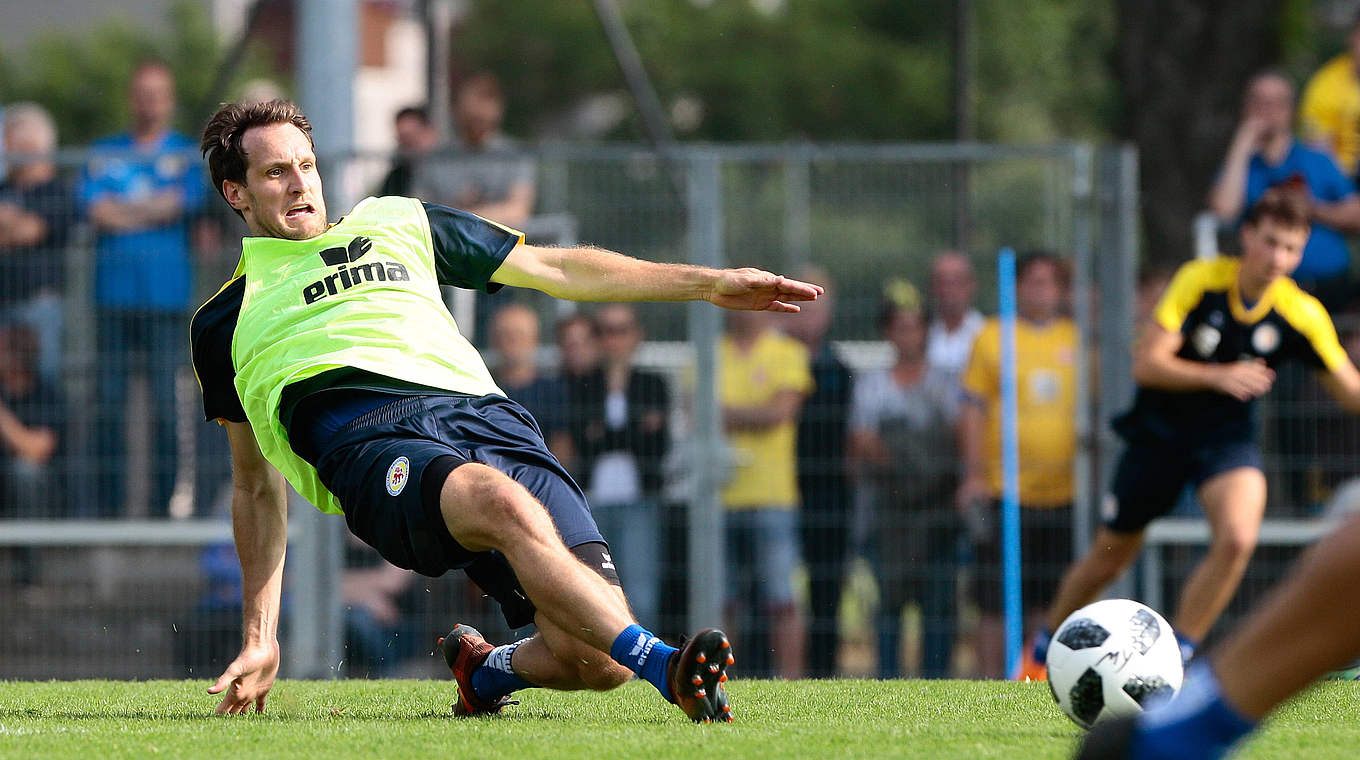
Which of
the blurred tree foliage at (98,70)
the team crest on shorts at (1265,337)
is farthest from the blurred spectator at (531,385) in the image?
the blurred tree foliage at (98,70)

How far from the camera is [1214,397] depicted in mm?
8461

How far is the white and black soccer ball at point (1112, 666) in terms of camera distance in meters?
5.27

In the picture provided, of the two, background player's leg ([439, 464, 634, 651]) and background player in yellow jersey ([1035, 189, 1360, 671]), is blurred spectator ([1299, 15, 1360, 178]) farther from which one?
background player's leg ([439, 464, 634, 651])

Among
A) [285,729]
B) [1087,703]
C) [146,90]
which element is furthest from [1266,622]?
[146,90]

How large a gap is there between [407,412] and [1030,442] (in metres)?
5.16

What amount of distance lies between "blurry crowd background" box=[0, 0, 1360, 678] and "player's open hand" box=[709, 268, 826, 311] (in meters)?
4.23

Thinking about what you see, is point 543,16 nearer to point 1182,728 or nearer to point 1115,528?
point 1115,528

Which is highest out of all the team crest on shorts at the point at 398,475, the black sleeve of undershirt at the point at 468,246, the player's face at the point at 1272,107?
the player's face at the point at 1272,107

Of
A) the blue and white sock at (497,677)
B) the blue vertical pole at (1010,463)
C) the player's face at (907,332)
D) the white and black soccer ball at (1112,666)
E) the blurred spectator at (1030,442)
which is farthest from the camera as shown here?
the player's face at (907,332)

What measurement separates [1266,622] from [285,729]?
10.1ft

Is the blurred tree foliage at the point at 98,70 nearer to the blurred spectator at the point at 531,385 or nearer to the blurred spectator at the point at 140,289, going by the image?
the blurred spectator at the point at 140,289

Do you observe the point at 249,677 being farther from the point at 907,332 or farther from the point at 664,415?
the point at 907,332

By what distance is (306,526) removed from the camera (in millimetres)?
9844

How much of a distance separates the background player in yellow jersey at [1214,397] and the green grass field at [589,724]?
68.6 inches
